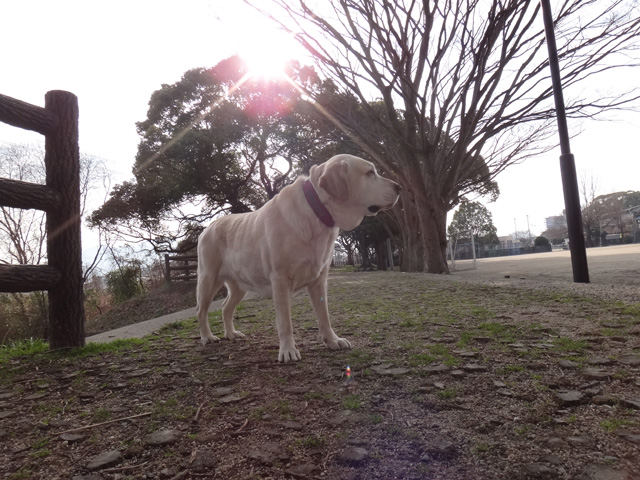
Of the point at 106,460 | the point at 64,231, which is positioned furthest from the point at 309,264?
the point at 64,231

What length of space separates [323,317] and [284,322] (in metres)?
0.39

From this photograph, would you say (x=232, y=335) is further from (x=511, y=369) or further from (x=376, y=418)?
(x=511, y=369)

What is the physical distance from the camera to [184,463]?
1.33 meters

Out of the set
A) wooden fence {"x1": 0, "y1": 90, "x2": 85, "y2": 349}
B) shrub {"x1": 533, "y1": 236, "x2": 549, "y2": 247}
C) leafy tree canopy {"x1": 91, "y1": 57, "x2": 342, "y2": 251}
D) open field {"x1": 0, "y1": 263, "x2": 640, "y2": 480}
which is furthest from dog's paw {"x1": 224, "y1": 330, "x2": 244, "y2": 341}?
shrub {"x1": 533, "y1": 236, "x2": 549, "y2": 247}

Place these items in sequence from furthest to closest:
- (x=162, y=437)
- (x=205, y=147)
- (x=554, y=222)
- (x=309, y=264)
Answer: (x=554, y=222), (x=205, y=147), (x=309, y=264), (x=162, y=437)

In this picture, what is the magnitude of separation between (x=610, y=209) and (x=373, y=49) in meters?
67.7

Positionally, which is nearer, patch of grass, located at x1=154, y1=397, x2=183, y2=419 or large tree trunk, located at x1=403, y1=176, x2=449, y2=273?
patch of grass, located at x1=154, y1=397, x2=183, y2=419

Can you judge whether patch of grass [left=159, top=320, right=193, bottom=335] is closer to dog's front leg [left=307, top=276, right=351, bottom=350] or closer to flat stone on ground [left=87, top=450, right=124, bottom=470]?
dog's front leg [left=307, top=276, right=351, bottom=350]

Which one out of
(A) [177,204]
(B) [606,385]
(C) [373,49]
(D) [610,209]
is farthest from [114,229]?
(D) [610,209]

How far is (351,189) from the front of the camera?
9.85 ft

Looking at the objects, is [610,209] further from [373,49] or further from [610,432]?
[610,432]

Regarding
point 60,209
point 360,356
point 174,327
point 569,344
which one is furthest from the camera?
point 174,327

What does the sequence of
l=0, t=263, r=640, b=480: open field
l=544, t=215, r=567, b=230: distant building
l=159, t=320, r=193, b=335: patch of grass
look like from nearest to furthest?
l=0, t=263, r=640, b=480: open field, l=159, t=320, r=193, b=335: patch of grass, l=544, t=215, r=567, b=230: distant building

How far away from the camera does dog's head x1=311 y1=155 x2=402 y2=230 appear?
2.89 meters
